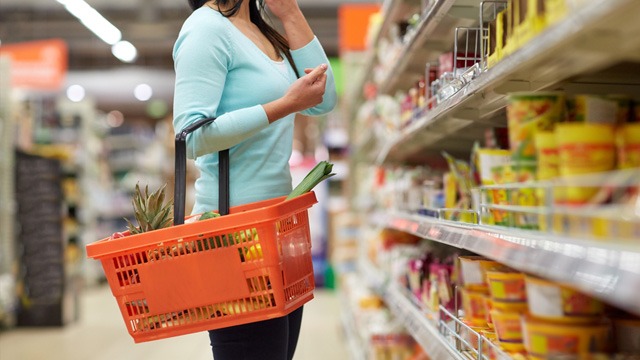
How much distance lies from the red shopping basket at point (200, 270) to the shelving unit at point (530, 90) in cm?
44

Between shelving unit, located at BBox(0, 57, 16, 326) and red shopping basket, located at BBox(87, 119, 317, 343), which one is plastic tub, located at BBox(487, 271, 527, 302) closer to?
red shopping basket, located at BBox(87, 119, 317, 343)

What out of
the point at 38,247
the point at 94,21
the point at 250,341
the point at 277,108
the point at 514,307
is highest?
the point at 94,21

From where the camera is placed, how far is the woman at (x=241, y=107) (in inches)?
61.5

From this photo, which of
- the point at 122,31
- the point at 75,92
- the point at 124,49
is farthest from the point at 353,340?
the point at 75,92

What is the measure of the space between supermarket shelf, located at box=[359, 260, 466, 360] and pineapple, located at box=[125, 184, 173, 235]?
84 centimetres

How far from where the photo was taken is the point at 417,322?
2471 mm

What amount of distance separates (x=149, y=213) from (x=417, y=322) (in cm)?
120

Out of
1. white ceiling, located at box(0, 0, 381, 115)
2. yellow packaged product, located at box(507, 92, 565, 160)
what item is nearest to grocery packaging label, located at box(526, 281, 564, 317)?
yellow packaged product, located at box(507, 92, 565, 160)

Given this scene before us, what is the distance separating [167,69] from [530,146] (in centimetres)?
1491

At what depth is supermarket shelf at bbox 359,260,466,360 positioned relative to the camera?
1.98 metres

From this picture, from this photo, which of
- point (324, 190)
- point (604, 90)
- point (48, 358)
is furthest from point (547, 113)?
point (324, 190)

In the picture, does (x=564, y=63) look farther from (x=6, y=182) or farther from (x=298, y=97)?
(x=6, y=182)

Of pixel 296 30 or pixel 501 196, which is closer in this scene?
pixel 501 196

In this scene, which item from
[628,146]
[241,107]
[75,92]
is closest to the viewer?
[628,146]
